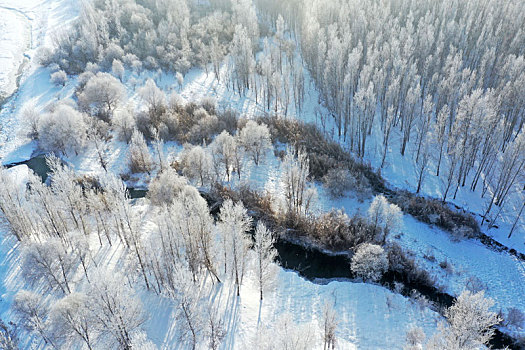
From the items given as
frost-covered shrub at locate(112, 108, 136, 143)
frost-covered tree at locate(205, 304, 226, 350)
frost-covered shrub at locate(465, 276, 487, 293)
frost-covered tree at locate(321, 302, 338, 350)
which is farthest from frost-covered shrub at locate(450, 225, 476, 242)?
frost-covered shrub at locate(112, 108, 136, 143)

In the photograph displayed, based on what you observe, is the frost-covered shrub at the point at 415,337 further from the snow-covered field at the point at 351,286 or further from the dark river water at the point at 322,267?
→ the dark river water at the point at 322,267

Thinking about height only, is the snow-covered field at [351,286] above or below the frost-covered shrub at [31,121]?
below

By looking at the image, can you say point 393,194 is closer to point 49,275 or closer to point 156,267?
point 156,267

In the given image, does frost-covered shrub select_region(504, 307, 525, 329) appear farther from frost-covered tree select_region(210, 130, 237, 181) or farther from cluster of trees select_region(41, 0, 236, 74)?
cluster of trees select_region(41, 0, 236, 74)

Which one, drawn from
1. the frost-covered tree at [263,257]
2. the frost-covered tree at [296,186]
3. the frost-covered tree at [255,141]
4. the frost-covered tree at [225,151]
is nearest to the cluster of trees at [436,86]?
the frost-covered tree at [255,141]

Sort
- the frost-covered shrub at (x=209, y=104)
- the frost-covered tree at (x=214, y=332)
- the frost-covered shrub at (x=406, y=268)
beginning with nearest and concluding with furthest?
the frost-covered tree at (x=214, y=332) < the frost-covered shrub at (x=406, y=268) < the frost-covered shrub at (x=209, y=104)

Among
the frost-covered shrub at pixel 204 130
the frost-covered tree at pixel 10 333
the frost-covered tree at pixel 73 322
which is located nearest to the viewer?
the frost-covered tree at pixel 73 322

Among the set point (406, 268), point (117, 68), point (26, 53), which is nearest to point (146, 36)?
point (117, 68)

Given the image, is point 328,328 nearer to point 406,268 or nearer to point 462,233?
point 406,268
